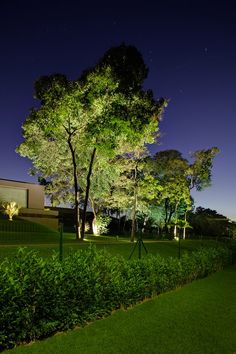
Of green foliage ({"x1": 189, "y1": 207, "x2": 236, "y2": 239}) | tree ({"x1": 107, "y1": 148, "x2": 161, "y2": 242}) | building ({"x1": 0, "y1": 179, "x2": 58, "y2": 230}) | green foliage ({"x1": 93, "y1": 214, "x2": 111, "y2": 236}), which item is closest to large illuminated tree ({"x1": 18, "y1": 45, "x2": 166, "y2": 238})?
tree ({"x1": 107, "y1": 148, "x2": 161, "y2": 242})

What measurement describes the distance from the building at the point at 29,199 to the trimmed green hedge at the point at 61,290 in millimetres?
28022

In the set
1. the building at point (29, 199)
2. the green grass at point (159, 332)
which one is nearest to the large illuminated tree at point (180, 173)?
the building at point (29, 199)

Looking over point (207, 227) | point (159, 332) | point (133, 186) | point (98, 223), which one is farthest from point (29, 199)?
point (207, 227)

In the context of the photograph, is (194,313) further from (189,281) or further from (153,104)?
(153,104)

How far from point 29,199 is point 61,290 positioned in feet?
115

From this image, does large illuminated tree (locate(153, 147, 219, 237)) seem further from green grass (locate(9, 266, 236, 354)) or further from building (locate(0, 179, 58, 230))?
green grass (locate(9, 266, 236, 354))

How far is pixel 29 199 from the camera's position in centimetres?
4184

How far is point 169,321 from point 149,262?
3222 mm

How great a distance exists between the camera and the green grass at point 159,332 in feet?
23.7

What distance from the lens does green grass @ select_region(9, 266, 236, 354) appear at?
724cm

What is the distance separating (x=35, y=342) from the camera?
7.24 meters

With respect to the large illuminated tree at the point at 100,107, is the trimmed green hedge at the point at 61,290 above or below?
below

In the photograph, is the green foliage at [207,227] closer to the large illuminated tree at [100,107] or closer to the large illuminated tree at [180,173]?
the large illuminated tree at [180,173]

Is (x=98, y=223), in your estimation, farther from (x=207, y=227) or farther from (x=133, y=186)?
(x=207, y=227)
